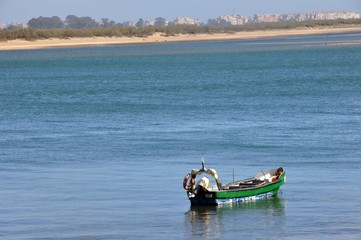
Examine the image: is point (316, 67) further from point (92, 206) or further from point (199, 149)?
point (92, 206)

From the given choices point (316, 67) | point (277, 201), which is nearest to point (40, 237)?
point (277, 201)

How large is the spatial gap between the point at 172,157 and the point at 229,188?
251 inches

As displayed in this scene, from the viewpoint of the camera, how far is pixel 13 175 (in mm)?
26672

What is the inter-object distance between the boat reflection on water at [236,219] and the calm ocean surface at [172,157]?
28 millimetres

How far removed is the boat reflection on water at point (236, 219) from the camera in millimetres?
20312

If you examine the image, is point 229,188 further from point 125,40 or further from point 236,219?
point 125,40

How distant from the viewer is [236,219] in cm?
2159

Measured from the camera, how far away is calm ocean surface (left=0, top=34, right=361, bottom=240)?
20.9 m

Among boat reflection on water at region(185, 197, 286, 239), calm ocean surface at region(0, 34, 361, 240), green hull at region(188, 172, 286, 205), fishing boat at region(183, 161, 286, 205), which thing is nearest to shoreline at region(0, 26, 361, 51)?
calm ocean surface at region(0, 34, 361, 240)

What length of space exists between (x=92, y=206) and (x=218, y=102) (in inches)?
1044

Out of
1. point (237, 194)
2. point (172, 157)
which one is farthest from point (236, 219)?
point (172, 157)

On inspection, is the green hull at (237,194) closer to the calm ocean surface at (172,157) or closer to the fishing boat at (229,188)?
the fishing boat at (229,188)

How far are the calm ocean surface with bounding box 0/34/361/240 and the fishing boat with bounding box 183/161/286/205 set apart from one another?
27 centimetres

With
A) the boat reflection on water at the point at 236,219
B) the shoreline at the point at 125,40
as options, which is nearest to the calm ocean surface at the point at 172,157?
the boat reflection on water at the point at 236,219
